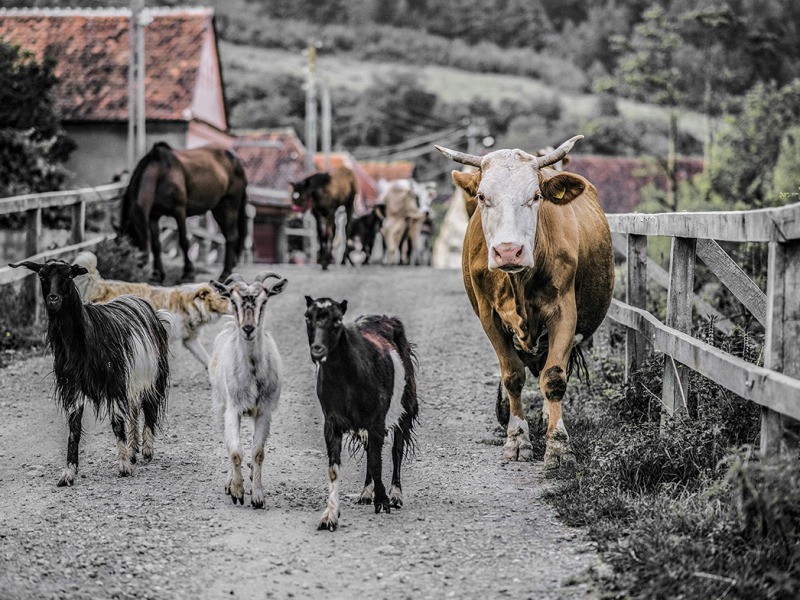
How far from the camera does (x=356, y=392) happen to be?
6.90 meters

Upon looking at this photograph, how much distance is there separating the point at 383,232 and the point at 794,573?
22.1 m

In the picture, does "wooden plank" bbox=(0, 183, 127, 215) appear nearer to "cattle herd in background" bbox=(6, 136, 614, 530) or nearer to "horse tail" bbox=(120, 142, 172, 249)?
"horse tail" bbox=(120, 142, 172, 249)

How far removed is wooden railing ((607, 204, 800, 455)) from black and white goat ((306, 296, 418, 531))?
190 cm

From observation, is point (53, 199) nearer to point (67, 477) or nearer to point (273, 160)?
point (67, 477)

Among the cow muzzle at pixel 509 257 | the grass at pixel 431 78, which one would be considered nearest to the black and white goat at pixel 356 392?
the cow muzzle at pixel 509 257

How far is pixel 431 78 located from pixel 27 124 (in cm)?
11009

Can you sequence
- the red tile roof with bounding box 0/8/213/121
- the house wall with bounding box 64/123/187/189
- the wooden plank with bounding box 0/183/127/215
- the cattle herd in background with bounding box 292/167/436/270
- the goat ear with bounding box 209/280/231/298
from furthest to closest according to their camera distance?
the red tile roof with bounding box 0/8/213/121 < the house wall with bounding box 64/123/187/189 < the cattle herd in background with bounding box 292/167/436/270 < the wooden plank with bounding box 0/183/127/215 < the goat ear with bounding box 209/280/231/298

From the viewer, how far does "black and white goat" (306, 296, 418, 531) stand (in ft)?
21.8

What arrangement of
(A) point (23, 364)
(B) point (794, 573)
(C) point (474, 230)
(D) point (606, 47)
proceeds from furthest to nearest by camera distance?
(D) point (606, 47)
(A) point (23, 364)
(C) point (474, 230)
(B) point (794, 573)

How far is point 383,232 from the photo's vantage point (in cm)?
2678

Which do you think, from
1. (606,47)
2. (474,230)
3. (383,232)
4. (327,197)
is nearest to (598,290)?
(474,230)

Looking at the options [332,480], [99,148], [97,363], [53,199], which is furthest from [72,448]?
[99,148]

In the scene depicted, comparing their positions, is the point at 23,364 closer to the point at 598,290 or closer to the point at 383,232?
the point at 598,290

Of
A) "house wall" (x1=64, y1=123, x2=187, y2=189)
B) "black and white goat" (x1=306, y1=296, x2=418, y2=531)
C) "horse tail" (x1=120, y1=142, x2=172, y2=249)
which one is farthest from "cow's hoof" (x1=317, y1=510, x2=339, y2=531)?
"house wall" (x1=64, y1=123, x2=187, y2=189)
